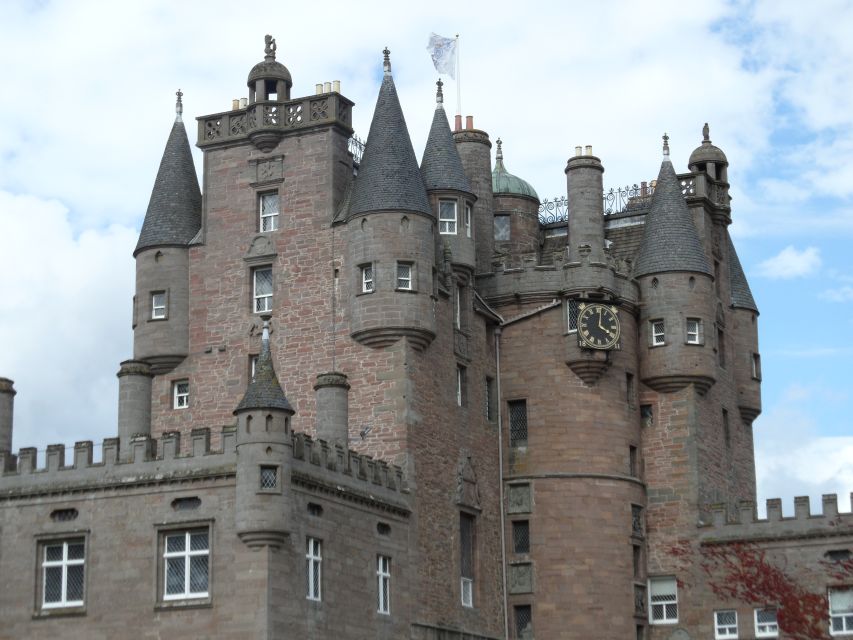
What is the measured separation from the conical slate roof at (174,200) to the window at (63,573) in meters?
13.9

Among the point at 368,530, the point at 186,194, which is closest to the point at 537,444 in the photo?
the point at 368,530

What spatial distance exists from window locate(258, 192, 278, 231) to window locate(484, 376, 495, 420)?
9765 mm

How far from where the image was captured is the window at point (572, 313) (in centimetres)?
6394

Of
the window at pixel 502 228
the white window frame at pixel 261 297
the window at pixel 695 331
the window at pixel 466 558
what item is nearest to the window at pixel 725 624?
the window at pixel 466 558

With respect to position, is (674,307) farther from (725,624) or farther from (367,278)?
(367,278)

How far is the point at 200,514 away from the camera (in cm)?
4962

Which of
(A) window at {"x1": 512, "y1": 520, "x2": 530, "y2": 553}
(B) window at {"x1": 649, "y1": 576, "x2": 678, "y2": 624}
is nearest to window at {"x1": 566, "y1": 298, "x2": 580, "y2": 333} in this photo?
(A) window at {"x1": 512, "y1": 520, "x2": 530, "y2": 553}

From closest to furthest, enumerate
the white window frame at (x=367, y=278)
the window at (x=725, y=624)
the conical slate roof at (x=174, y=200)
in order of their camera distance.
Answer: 1. the white window frame at (x=367, y=278)
2. the conical slate roof at (x=174, y=200)
3. the window at (x=725, y=624)

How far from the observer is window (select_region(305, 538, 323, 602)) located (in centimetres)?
5053

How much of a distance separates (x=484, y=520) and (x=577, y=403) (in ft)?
18.5

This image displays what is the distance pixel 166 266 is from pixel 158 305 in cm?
139

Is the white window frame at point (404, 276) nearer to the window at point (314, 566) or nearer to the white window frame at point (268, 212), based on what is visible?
the white window frame at point (268, 212)

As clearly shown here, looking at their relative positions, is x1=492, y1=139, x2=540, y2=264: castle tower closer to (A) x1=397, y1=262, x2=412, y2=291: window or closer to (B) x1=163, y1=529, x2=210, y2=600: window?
(A) x1=397, y1=262, x2=412, y2=291: window

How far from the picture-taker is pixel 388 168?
59000 mm
